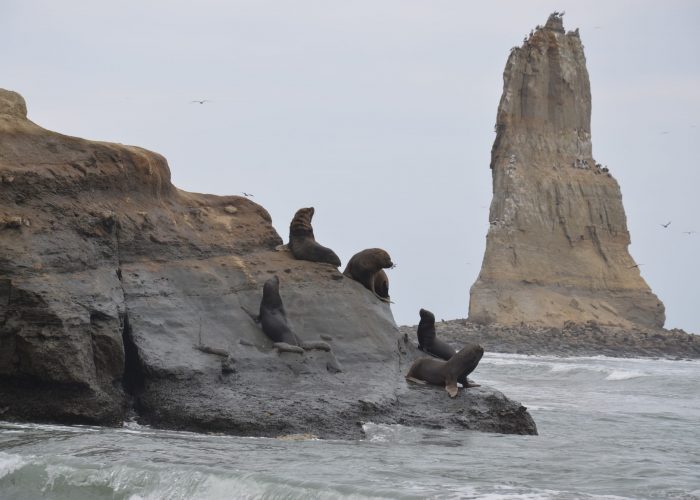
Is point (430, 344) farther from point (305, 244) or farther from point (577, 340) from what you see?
point (577, 340)

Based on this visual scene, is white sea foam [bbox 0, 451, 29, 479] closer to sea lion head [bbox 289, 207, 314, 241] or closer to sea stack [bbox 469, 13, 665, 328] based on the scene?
sea lion head [bbox 289, 207, 314, 241]

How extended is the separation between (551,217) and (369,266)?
41.5 m

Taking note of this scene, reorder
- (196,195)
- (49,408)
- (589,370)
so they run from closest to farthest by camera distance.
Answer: (49,408), (196,195), (589,370)

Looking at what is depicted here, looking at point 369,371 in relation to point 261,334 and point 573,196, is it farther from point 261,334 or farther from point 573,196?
point 573,196

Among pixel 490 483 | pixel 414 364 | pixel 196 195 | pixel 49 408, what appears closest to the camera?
pixel 490 483

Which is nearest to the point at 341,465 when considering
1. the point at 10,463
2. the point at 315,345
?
the point at 10,463

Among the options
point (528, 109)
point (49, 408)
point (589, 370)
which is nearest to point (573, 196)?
point (528, 109)

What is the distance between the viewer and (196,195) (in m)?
14.2

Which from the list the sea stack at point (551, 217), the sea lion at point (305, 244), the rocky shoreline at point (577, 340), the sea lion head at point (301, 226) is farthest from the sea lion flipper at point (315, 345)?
the sea stack at point (551, 217)

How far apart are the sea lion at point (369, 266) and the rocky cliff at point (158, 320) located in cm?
52

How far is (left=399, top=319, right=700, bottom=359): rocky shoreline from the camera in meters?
44.7

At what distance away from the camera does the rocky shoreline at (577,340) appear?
44688mm

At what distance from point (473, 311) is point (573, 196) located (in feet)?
25.8

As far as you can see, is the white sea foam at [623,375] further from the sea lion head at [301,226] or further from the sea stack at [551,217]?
the sea stack at [551,217]
